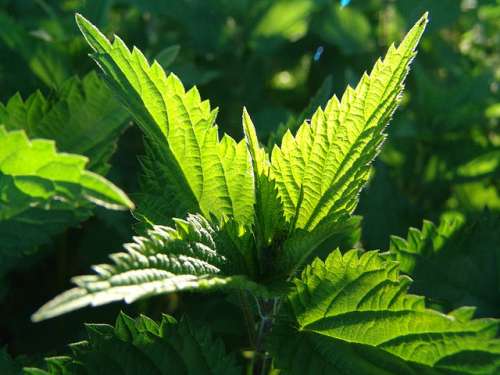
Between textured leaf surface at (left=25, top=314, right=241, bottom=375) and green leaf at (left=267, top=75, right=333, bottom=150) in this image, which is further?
green leaf at (left=267, top=75, right=333, bottom=150)

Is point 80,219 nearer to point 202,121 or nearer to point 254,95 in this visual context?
point 202,121

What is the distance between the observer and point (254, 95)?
74.1 inches

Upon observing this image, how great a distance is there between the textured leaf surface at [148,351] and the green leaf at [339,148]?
0.61 ft

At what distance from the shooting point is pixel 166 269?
76 cm

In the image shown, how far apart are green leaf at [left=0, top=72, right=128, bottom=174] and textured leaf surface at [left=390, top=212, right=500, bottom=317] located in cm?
45

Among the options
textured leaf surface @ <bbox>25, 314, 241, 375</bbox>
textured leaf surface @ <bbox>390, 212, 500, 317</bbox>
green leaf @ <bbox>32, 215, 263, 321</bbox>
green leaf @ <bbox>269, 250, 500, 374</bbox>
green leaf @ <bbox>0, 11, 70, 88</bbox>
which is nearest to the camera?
green leaf @ <bbox>32, 215, 263, 321</bbox>

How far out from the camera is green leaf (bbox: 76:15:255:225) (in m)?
0.88

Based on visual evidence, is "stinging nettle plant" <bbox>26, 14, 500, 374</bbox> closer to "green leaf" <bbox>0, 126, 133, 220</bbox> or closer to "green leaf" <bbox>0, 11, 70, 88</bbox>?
"green leaf" <bbox>0, 126, 133, 220</bbox>

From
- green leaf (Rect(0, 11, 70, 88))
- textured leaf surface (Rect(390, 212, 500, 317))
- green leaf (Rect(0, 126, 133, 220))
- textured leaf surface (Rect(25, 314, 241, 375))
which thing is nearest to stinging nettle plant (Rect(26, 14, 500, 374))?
textured leaf surface (Rect(25, 314, 241, 375))

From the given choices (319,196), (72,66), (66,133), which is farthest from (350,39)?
(319,196)

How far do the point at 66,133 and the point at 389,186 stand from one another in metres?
0.73

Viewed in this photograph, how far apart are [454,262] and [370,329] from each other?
0.30 meters

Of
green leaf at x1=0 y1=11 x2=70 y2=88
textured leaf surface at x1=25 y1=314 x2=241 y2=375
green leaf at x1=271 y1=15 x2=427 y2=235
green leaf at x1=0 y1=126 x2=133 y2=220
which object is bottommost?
textured leaf surface at x1=25 y1=314 x2=241 y2=375

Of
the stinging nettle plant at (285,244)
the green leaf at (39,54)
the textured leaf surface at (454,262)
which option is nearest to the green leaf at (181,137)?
the stinging nettle plant at (285,244)
